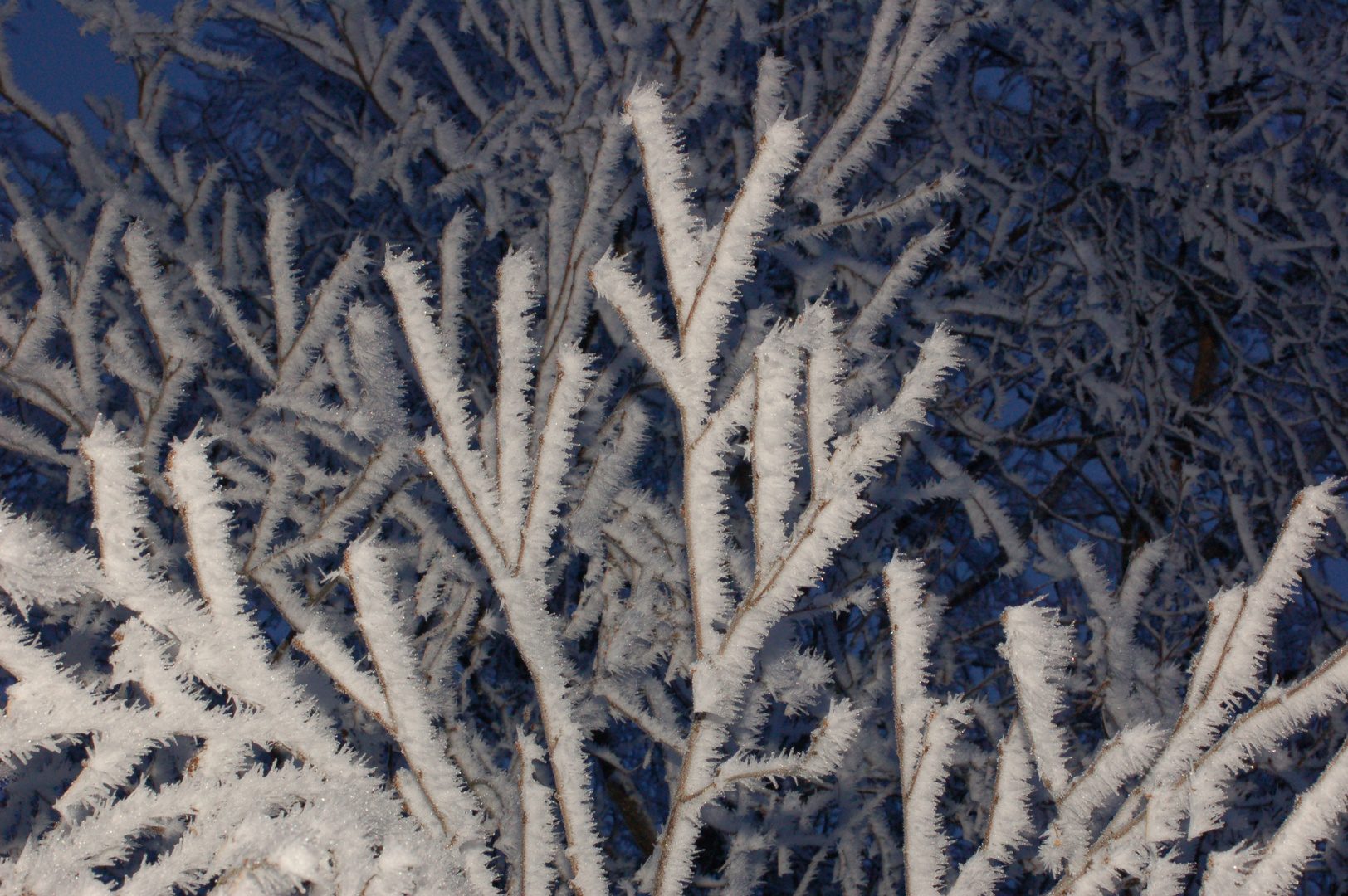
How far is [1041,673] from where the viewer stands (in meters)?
1.21

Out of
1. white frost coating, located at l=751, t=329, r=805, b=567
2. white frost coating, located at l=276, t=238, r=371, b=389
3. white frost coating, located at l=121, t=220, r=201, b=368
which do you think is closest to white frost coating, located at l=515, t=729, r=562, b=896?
white frost coating, located at l=751, t=329, r=805, b=567

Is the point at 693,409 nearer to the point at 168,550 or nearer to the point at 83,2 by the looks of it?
the point at 168,550

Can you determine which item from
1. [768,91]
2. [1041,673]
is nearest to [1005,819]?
[1041,673]

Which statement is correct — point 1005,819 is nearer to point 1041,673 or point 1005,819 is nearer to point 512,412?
point 1041,673

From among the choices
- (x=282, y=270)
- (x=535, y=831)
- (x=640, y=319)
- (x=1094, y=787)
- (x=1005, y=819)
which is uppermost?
(x=282, y=270)

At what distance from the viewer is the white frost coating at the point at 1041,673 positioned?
119cm

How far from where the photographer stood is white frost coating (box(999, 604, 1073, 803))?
119cm

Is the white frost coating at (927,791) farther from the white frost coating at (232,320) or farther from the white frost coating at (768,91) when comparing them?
the white frost coating at (232,320)

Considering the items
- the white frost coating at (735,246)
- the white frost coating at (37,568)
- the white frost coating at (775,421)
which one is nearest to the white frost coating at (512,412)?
the white frost coating at (735,246)

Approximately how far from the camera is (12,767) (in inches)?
43.5

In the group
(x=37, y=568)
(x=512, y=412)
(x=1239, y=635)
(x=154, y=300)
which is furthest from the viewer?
(x=154, y=300)

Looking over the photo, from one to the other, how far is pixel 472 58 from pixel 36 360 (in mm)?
3105

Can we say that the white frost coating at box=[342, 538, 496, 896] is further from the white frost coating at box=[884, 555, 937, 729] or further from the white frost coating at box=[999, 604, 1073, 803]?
the white frost coating at box=[999, 604, 1073, 803]

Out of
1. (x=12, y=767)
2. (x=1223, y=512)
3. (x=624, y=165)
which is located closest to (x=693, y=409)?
(x=12, y=767)
